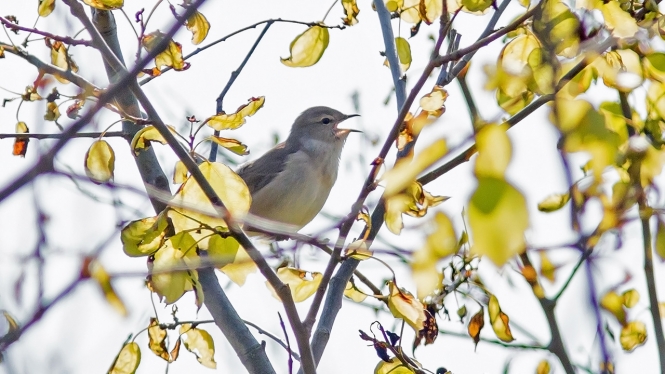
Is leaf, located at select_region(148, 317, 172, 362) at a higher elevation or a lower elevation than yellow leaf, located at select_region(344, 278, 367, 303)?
lower

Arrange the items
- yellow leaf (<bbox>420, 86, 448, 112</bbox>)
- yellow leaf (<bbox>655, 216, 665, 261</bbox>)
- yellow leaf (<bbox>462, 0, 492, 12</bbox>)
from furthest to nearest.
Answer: yellow leaf (<bbox>420, 86, 448, 112</bbox>), yellow leaf (<bbox>655, 216, 665, 261</bbox>), yellow leaf (<bbox>462, 0, 492, 12</bbox>)

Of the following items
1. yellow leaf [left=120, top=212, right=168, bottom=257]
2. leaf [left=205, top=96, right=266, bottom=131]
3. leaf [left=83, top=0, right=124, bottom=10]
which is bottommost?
yellow leaf [left=120, top=212, right=168, bottom=257]

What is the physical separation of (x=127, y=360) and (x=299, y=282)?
0.65 meters

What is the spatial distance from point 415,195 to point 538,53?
63 cm

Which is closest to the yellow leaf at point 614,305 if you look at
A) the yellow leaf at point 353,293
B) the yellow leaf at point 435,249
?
the yellow leaf at point 353,293

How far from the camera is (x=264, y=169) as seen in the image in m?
6.97

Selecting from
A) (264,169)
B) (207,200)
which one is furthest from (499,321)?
(264,169)

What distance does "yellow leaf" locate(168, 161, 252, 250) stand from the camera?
8.17 feet

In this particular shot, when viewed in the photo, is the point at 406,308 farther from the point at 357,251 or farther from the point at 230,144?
the point at 230,144

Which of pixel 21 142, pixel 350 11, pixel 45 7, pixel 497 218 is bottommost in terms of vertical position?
pixel 497 218

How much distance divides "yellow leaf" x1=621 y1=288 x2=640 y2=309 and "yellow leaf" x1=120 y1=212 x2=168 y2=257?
72.8 inches

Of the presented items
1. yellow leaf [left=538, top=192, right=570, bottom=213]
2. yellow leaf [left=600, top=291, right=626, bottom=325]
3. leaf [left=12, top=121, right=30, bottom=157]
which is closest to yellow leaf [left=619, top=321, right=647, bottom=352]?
yellow leaf [left=600, top=291, right=626, bottom=325]

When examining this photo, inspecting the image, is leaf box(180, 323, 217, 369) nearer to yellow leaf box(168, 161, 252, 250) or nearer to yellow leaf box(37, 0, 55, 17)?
yellow leaf box(168, 161, 252, 250)

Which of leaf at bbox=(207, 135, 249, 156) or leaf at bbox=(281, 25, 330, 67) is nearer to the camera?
leaf at bbox=(207, 135, 249, 156)
